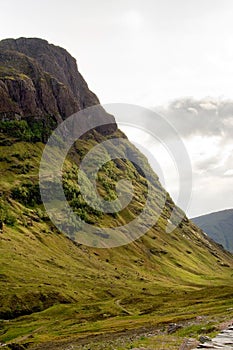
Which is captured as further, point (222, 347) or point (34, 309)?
A: point (34, 309)

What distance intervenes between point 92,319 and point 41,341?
36291 millimetres

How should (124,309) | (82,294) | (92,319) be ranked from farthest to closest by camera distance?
(82,294) → (124,309) → (92,319)

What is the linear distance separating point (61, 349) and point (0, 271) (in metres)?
132

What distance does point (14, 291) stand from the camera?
165 m

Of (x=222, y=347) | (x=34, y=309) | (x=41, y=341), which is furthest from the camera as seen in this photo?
(x=34, y=309)

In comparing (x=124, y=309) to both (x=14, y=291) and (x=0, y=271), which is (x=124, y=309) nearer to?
(x=14, y=291)

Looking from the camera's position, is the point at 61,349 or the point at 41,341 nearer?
the point at 61,349

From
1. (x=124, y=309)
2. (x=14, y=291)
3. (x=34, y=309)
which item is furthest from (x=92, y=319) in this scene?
(x=14, y=291)

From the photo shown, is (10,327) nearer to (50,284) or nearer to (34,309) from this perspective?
(34,309)

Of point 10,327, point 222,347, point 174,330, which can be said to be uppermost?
point 222,347

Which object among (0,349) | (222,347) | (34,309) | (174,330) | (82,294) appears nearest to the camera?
(222,347)

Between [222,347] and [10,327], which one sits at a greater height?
[222,347]

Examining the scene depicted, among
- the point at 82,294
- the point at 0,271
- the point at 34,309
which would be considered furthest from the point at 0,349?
the point at 0,271

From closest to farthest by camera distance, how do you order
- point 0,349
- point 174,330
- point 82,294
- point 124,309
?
1. point 174,330
2. point 0,349
3. point 124,309
4. point 82,294
